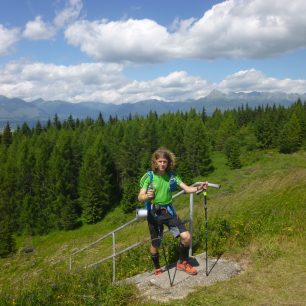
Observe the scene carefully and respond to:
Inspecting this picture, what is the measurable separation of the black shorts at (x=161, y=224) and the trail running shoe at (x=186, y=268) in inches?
28.0

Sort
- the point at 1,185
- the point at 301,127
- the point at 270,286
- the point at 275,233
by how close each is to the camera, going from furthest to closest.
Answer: the point at 301,127, the point at 1,185, the point at 275,233, the point at 270,286

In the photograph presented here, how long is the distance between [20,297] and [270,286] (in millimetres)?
4875

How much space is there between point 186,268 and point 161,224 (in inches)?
43.5

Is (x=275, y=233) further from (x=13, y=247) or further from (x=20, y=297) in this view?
(x=13, y=247)

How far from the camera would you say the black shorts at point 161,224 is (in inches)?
292

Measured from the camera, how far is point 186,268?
762cm

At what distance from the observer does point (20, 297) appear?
691cm

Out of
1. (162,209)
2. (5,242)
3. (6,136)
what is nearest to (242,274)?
(162,209)

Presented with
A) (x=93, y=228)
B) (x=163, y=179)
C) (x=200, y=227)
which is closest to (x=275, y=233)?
(x=200, y=227)

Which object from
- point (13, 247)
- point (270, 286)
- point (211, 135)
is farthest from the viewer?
point (211, 135)

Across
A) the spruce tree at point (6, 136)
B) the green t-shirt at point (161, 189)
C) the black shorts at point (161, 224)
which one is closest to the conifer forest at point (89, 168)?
the spruce tree at point (6, 136)

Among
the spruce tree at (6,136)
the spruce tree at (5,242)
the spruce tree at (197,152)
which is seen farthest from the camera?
the spruce tree at (6,136)

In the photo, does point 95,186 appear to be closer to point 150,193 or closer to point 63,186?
point 63,186

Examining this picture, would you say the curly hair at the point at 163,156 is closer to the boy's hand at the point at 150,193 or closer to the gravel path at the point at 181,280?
the boy's hand at the point at 150,193
